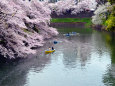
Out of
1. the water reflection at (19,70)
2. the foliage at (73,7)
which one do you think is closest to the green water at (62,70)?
the water reflection at (19,70)

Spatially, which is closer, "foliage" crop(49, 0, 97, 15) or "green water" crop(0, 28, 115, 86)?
"green water" crop(0, 28, 115, 86)

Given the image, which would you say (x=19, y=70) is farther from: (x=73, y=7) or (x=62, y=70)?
(x=73, y=7)

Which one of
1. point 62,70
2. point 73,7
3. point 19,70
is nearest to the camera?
point 19,70

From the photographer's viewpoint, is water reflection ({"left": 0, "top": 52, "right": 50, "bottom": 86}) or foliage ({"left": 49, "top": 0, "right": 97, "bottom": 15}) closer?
water reflection ({"left": 0, "top": 52, "right": 50, "bottom": 86})

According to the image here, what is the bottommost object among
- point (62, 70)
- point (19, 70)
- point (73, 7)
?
point (62, 70)

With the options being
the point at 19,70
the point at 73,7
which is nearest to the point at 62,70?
the point at 19,70

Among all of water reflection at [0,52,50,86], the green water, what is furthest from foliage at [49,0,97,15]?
water reflection at [0,52,50,86]

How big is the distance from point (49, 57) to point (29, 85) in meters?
13.6

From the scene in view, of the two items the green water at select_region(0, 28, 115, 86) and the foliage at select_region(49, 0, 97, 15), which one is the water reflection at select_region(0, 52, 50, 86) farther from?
the foliage at select_region(49, 0, 97, 15)

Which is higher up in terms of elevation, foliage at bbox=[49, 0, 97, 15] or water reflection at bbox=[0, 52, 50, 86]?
foliage at bbox=[49, 0, 97, 15]

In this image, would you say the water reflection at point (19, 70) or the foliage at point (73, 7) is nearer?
the water reflection at point (19, 70)

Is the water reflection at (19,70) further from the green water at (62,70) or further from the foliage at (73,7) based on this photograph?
the foliage at (73,7)

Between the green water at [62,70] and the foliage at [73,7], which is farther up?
the foliage at [73,7]

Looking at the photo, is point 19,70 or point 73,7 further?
point 73,7
